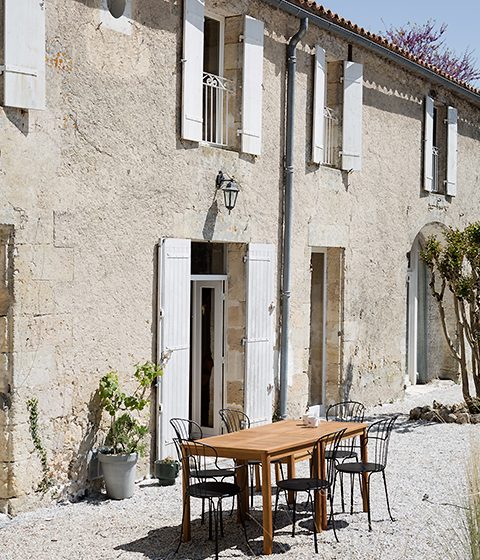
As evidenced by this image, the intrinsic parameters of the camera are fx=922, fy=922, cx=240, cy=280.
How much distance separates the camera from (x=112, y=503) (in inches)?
301

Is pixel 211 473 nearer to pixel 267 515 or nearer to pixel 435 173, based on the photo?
pixel 267 515

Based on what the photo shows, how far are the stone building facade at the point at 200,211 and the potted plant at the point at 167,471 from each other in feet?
0.82

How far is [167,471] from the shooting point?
824 centimetres

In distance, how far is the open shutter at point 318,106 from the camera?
36.1ft

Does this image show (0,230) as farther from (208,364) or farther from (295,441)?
(208,364)

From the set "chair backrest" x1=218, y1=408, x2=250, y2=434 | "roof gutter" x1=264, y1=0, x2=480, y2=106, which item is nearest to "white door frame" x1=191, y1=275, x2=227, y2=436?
"chair backrest" x1=218, y1=408, x2=250, y2=434

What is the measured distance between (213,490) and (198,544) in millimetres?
450

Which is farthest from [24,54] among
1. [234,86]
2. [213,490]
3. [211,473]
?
[213,490]

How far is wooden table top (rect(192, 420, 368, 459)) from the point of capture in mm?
6234

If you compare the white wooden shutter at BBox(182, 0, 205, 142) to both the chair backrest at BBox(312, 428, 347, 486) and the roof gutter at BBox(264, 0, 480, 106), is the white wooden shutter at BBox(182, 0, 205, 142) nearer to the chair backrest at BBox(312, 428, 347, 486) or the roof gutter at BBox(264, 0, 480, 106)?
the roof gutter at BBox(264, 0, 480, 106)

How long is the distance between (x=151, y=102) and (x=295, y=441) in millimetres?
3602

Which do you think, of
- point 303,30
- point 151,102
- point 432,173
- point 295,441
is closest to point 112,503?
point 295,441

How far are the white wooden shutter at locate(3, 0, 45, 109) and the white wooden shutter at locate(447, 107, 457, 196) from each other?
29.2 ft

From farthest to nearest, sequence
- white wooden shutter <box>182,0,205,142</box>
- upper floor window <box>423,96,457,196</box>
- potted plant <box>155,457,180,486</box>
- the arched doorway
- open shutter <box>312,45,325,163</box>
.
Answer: the arched doorway, upper floor window <box>423,96,457,196</box>, open shutter <box>312,45,325,163</box>, white wooden shutter <box>182,0,205,142</box>, potted plant <box>155,457,180,486</box>
